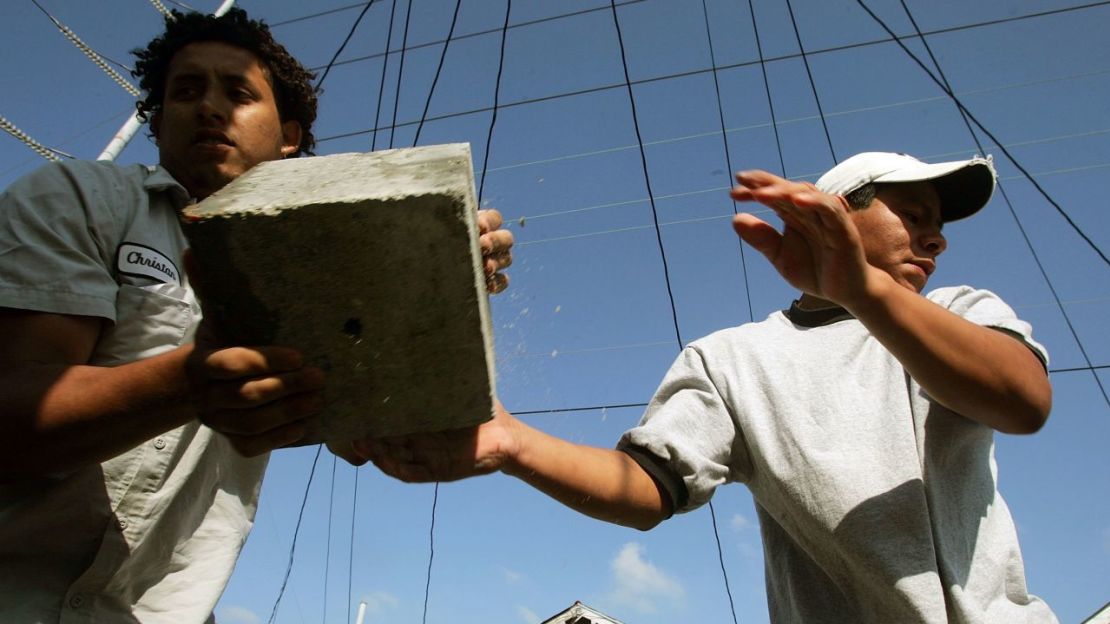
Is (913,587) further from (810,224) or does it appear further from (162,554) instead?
(162,554)

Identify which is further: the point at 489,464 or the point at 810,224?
the point at 489,464

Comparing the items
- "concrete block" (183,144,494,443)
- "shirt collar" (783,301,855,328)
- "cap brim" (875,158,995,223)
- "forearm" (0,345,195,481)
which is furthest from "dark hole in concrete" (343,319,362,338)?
"cap brim" (875,158,995,223)

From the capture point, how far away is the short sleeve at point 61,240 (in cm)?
123

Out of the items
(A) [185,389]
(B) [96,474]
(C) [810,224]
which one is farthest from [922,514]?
(B) [96,474]

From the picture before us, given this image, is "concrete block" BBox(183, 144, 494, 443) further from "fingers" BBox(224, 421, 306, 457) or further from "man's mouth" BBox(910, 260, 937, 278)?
"man's mouth" BBox(910, 260, 937, 278)

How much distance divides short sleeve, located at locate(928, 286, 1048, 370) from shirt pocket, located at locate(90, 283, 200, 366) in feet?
4.97

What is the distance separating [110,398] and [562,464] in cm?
78

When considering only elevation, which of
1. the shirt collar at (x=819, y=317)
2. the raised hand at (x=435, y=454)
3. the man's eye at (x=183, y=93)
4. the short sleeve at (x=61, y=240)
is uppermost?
the man's eye at (x=183, y=93)

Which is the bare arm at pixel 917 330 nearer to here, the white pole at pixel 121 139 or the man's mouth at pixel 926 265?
the man's mouth at pixel 926 265

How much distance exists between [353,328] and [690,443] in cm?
74

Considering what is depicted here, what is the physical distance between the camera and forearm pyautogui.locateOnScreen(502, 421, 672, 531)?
1.46m

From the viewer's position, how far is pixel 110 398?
112 cm

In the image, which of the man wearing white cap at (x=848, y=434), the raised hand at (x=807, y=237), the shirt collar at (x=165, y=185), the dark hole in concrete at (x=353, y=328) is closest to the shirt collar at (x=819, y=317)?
the man wearing white cap at (x=848, y=434)

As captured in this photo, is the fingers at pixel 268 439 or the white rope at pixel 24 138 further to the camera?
the white rope at pixel 24 138
